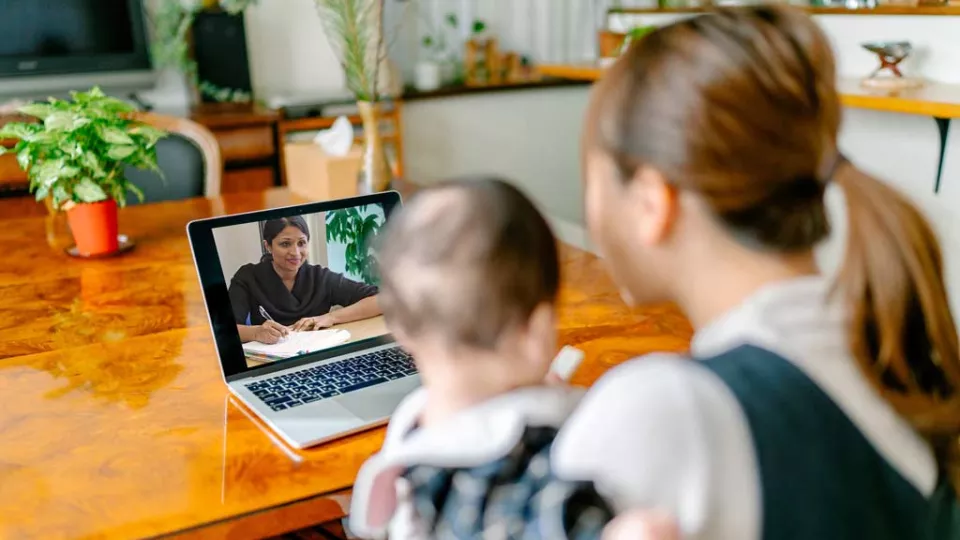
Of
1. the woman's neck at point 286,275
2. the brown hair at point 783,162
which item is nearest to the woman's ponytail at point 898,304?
the brown hair at point 783,162

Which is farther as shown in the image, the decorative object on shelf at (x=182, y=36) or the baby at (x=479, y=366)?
the decorative object on shelf at (x=182, y=36)

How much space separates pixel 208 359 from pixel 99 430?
0.24 metres

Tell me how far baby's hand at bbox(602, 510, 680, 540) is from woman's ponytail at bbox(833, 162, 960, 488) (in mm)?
201

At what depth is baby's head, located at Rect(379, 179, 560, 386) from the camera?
739mm

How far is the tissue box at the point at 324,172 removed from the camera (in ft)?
7.27

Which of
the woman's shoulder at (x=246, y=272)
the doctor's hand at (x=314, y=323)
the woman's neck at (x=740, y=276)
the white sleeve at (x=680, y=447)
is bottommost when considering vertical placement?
the doctor's hand at (x=314, y=323)

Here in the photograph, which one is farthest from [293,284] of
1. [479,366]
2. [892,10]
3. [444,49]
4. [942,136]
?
[444,49]

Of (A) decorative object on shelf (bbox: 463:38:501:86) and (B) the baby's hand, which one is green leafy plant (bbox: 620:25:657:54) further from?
(A) decorative object on shelf (bbox: 463:38:501:86)

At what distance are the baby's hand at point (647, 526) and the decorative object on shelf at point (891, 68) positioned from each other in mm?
2538

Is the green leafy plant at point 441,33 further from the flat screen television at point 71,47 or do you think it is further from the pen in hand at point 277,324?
the pen in hand at point 277,324

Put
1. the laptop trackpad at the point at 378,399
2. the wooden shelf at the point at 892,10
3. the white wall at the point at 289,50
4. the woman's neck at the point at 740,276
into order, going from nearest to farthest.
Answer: the woman's neck at the point at 740,276
the laptop trackpad at the point at 378,399
the wooden shelf at the point at 892,10
the white wall at the point at 289,50

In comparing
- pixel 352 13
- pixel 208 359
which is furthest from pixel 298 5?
pixel 208 359

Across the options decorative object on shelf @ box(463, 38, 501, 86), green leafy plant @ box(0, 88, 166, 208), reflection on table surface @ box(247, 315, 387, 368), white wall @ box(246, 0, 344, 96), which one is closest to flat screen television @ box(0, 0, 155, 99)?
white wall @ box(246, 0, 344, 96)

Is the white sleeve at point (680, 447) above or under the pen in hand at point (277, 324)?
above
